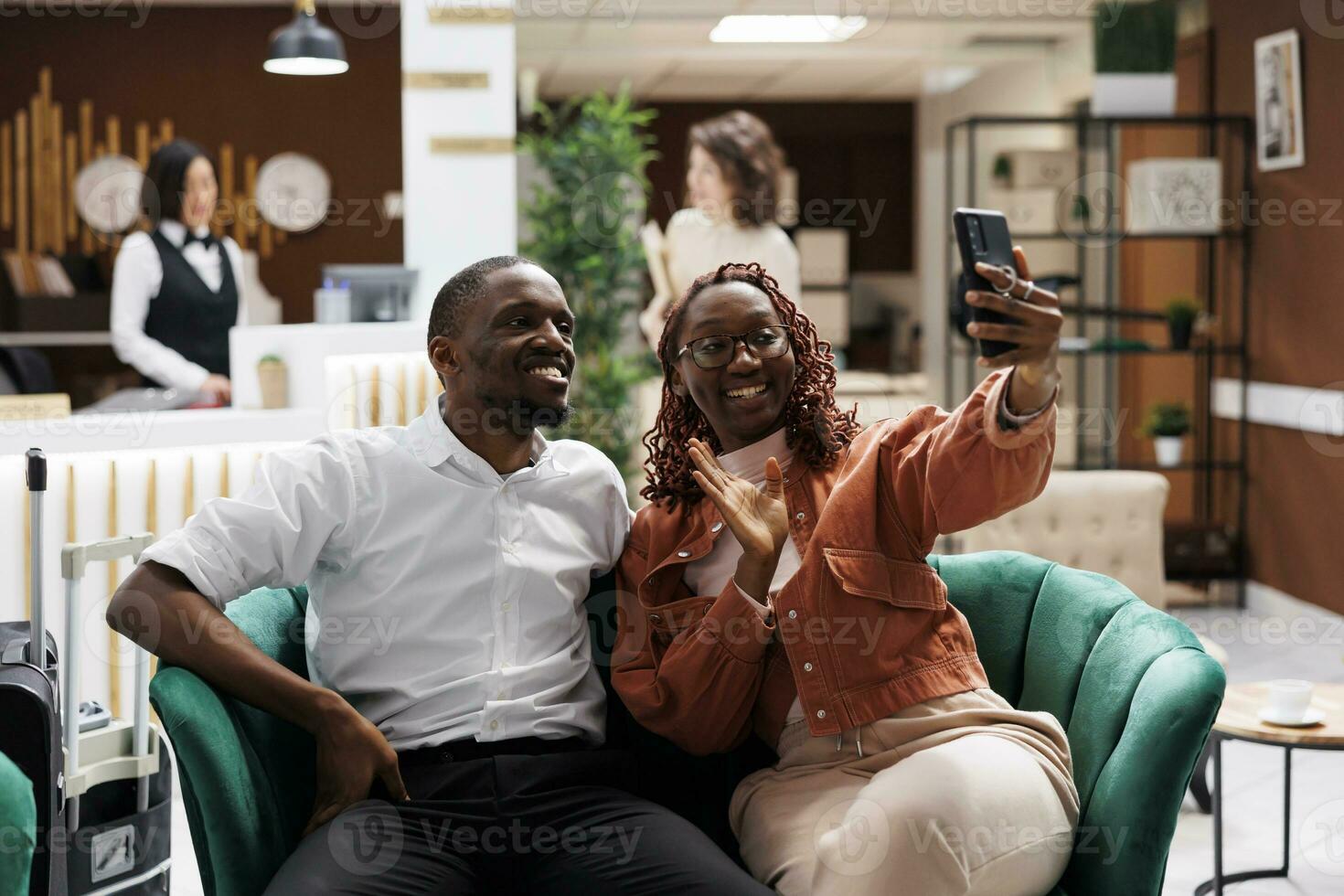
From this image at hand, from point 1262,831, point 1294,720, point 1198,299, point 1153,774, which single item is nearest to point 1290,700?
point 1294,720

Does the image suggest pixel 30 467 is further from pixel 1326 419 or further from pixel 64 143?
pixel 64 143

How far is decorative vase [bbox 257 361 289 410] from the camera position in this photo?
412 centimetres

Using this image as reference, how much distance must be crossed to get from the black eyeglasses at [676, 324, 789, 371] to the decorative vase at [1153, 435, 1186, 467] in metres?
4.47

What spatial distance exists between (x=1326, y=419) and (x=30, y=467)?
15.8ft

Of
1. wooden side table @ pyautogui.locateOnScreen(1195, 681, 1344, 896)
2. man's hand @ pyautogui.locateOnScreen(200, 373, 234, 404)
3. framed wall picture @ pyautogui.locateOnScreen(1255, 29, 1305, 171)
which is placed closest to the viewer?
wooden side table @ pyautogui.locateOnScreen(1195, 681, 1344, 896)

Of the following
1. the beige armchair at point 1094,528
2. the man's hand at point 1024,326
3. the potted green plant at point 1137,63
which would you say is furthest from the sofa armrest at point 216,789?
the potted green plant at point 1137,63

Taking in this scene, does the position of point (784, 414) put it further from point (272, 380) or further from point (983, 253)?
point (272, 380)

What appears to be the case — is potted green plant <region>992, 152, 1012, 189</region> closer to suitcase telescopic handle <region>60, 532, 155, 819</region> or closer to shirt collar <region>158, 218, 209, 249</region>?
shirt collar <region>158, 218, 209, 249</region>

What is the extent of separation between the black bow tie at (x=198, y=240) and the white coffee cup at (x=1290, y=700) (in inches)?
142

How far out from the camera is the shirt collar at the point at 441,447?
2176 millimetres

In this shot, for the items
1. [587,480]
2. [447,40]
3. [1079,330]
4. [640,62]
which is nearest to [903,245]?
[640,62]

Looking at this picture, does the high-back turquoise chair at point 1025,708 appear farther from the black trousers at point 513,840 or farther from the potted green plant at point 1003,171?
the potted green plant at point 1003,171

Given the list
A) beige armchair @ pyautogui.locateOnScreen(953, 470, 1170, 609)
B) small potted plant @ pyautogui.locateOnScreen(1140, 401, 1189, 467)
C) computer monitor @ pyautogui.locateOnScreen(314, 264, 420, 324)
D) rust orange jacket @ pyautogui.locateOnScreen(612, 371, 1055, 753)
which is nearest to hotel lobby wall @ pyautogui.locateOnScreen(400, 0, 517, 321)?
computer monitor @ pyautogui.locateOnScreen(314, 264, 420, 324)

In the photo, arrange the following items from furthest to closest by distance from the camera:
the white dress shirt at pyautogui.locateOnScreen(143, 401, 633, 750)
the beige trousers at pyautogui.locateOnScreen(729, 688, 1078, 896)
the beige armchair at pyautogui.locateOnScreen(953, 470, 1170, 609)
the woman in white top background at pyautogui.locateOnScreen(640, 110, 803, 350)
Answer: the woman in white top background at pyautogui.locateOnScreen(640, 110, 803, 350), the beige armchair at pyautogui.locateOnScreen(953, 470, 1170, 609), the white dress shirt at pyautogui.locateOnScreen(143, 401, 633, 750), the beige trousers at pyautogui.locateOnScreen(729, 688, 1078, 896)
